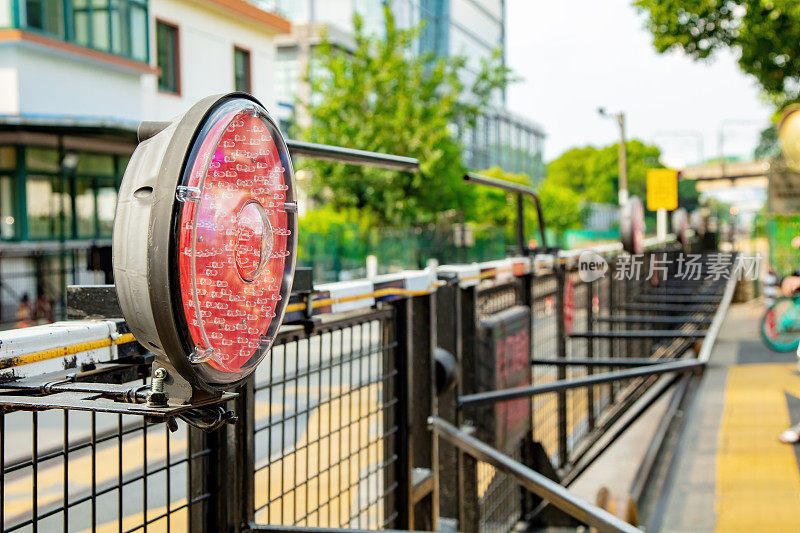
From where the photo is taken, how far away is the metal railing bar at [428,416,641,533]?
270 cm

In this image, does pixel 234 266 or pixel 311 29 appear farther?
pixel 311 29

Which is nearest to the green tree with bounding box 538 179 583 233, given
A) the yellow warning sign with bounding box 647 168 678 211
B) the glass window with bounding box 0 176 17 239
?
the yellow warning sign with bounding box 647 168 678 211

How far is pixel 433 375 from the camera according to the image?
342 centimetres

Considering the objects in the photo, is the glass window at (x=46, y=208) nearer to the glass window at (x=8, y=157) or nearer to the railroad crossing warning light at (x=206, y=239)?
the glass window at (x=8, y=157)

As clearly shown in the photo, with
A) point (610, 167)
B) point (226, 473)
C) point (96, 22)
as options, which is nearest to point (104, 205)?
point (96, 22)

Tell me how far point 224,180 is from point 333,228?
24720 millimetres

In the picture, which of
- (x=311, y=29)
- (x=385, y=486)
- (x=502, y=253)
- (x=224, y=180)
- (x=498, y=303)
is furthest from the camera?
(x=311, y=29)

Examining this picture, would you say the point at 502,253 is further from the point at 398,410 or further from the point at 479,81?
the point at 398,410

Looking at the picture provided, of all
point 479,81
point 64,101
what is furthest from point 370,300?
point 479,81

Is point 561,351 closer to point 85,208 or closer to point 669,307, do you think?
point 669,307

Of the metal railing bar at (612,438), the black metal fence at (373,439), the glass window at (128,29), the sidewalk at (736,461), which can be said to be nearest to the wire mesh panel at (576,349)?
the black metal fence at (373,439)

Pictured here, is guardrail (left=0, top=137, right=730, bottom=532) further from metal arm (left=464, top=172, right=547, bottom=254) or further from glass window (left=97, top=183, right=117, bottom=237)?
glass window (left=97, top=183, right=117, bottom=237)

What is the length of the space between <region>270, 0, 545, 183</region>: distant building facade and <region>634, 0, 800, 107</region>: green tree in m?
9.37

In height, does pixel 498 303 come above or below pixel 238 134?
below
